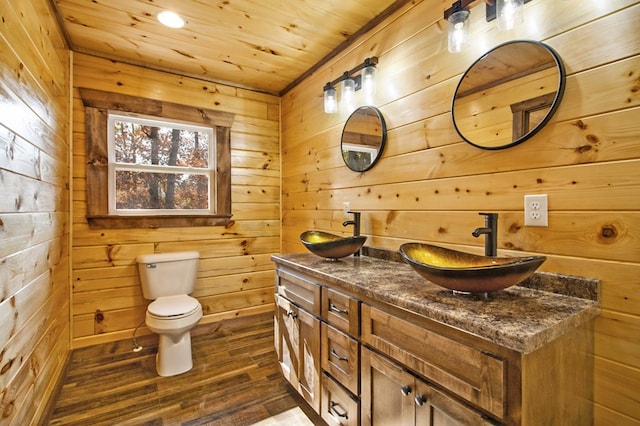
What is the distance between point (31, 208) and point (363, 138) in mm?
1884

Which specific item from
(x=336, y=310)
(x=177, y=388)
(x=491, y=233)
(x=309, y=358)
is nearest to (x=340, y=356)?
(x=336, y=310)

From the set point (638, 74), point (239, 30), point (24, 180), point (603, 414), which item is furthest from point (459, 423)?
point (239, 30)

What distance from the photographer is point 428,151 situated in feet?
5.51

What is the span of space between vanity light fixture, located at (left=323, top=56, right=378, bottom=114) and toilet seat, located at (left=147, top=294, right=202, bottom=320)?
5.90 ft

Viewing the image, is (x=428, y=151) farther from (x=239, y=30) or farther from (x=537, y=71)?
(x=239, y=30)

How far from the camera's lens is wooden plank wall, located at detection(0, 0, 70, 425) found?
4.07 feet

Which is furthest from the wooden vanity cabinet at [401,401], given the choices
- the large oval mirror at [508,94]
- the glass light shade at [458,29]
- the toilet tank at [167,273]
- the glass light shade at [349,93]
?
the toilet tank at [167,273]

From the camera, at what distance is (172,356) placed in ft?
7.26

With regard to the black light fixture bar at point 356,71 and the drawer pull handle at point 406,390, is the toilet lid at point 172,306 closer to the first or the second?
the drawer pull handle at point 406,390

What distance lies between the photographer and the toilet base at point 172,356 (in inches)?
86.7

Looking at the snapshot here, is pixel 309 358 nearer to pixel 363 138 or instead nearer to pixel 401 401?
pixel 401 401

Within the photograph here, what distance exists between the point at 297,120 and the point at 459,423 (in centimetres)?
264

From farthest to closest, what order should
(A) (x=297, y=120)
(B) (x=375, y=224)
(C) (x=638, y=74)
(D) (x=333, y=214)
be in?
1. (A) (x=297, y=120)
2. (D) (x=333, y=214)
3. (B) (x=375, y=224)
4. (C) (x=638, y=74)

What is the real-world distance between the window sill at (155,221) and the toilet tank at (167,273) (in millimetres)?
272
